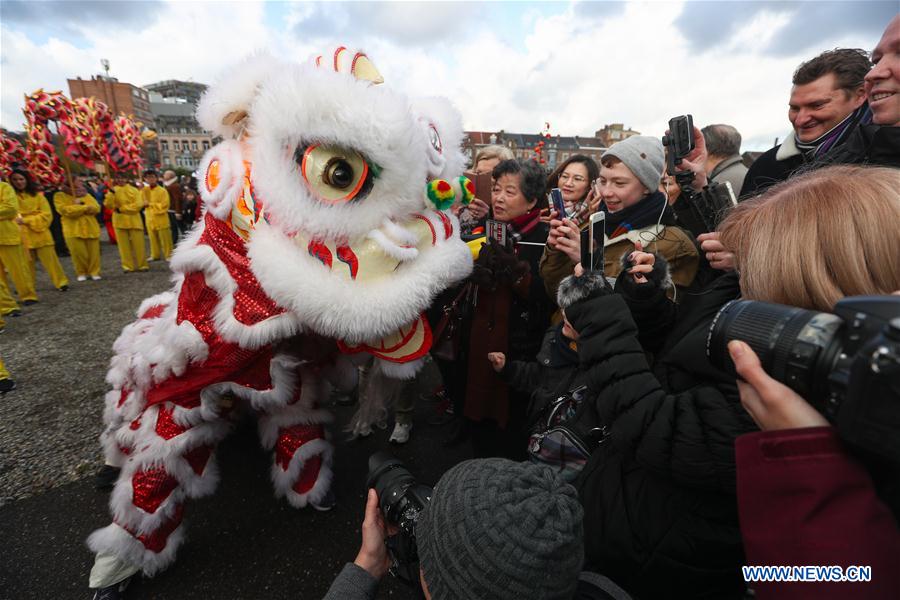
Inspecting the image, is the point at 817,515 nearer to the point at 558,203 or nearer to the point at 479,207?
the point at 558,203

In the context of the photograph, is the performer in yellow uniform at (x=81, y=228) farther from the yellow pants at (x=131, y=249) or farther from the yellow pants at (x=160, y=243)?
the yellow pants at (x=160, y=243)

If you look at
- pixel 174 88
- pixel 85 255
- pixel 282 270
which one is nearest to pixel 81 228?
pixel 85 255

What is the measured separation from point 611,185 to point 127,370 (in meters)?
2.39

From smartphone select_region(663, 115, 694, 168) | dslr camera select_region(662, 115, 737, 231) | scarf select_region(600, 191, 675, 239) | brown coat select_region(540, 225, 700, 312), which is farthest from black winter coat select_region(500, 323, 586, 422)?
smartphone select_region(663, 115, 694, 168)

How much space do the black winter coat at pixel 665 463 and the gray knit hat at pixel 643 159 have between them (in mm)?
971

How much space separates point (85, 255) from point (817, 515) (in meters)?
9.17

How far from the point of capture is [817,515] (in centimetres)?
61

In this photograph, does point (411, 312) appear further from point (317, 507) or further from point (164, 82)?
point (164, 82)

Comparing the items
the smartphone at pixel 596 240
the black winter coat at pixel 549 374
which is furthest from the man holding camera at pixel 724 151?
the black winter coat at pixel 549 374

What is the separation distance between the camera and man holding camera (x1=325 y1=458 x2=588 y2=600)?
2.26 feet

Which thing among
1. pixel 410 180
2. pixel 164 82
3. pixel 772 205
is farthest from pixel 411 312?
pixel 164 82

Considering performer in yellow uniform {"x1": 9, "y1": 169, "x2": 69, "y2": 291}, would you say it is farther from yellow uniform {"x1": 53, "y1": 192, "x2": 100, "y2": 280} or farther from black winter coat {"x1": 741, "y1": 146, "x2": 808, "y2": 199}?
black winter coat {"x1": 741, "y1": 146, "x2": 808, "y2": 199}

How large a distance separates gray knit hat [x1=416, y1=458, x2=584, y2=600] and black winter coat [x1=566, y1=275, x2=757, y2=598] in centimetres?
28

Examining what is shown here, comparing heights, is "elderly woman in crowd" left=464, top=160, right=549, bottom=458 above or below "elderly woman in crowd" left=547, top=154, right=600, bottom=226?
below
